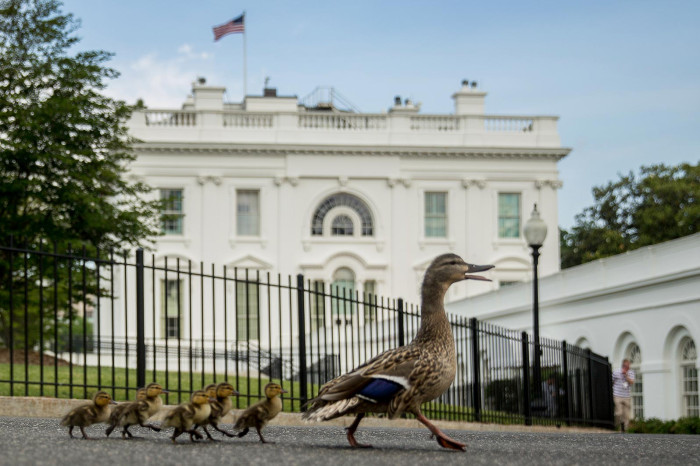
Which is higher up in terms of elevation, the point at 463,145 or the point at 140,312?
the point at 463,145

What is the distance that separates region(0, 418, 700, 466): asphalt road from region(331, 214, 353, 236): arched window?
139 feet

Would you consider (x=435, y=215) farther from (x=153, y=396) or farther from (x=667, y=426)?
(x=153, y=396)

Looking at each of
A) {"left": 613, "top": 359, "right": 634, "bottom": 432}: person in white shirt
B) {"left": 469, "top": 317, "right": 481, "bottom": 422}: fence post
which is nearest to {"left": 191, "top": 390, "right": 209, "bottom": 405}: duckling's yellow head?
{"left": 469, "top": 317, "right": 481, "bottom": 422}: fence post

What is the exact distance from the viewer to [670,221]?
55594mm

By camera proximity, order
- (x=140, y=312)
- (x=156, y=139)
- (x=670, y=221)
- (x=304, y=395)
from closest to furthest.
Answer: (x=140, y=312) < (x=304, y=395) < (x=156, y=139) < (x=670, y=221)

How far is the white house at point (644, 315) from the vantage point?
25453 mm

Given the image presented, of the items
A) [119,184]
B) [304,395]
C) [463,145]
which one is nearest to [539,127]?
[463,145]

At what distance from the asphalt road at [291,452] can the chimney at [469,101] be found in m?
44.8

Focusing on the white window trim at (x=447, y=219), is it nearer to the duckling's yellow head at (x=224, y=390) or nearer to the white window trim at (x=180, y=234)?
the white window trim at (x=180, y=234)

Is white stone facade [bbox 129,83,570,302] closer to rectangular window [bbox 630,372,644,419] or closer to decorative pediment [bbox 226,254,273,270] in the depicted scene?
decorative pediment [bbox 226,254,273,270]

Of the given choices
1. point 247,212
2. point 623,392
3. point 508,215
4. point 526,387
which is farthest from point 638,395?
point 247,212

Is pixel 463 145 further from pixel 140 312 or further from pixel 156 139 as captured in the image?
pixel 140 312

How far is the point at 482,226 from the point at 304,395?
1584 inches

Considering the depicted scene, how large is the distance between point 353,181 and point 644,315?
86.6 feet
